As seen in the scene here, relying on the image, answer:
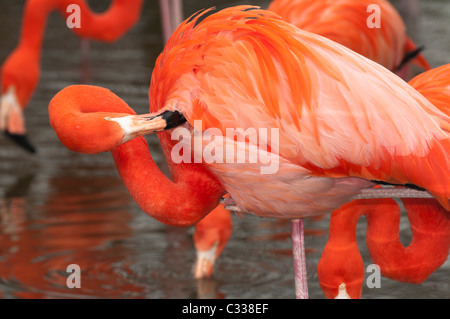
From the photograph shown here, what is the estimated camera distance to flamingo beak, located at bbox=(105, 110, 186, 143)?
8.20ft

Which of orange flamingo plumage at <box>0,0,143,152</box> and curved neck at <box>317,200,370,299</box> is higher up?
orange flamingo plumage at <box>0,0,143,152</box>

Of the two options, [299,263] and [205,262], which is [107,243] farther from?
[299,263]

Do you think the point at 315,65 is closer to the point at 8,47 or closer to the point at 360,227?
the point at 360,227

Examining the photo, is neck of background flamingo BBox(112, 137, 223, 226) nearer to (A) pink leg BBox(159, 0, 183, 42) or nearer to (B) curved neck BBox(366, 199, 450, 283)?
(B) curved neck BBox(366, 199, 450, 283)

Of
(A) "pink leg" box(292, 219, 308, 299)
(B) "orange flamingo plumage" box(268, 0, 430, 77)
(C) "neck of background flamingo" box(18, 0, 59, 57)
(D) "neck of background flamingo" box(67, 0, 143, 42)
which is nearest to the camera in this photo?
(A) "pink leg" box(292, 219, 308, 299)

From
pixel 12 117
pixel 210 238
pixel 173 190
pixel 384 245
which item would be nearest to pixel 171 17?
pixel 12 117

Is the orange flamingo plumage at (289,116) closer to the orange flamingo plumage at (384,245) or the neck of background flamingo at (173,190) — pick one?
the neck of background flamingo at (173,190)

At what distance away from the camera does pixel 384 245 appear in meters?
3.17

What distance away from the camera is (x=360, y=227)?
448 cm


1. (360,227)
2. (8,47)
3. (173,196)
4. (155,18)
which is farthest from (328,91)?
(155,18)

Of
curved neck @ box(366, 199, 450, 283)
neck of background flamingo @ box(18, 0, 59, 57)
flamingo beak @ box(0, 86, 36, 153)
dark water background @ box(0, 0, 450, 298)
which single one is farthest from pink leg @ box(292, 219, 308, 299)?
neck of background flamingo @ box(18, 0, 59, 57)

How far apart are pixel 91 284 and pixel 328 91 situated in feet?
5.58

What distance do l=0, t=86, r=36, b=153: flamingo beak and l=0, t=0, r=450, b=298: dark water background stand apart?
28 cm

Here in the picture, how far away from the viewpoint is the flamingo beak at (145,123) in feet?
8.20
